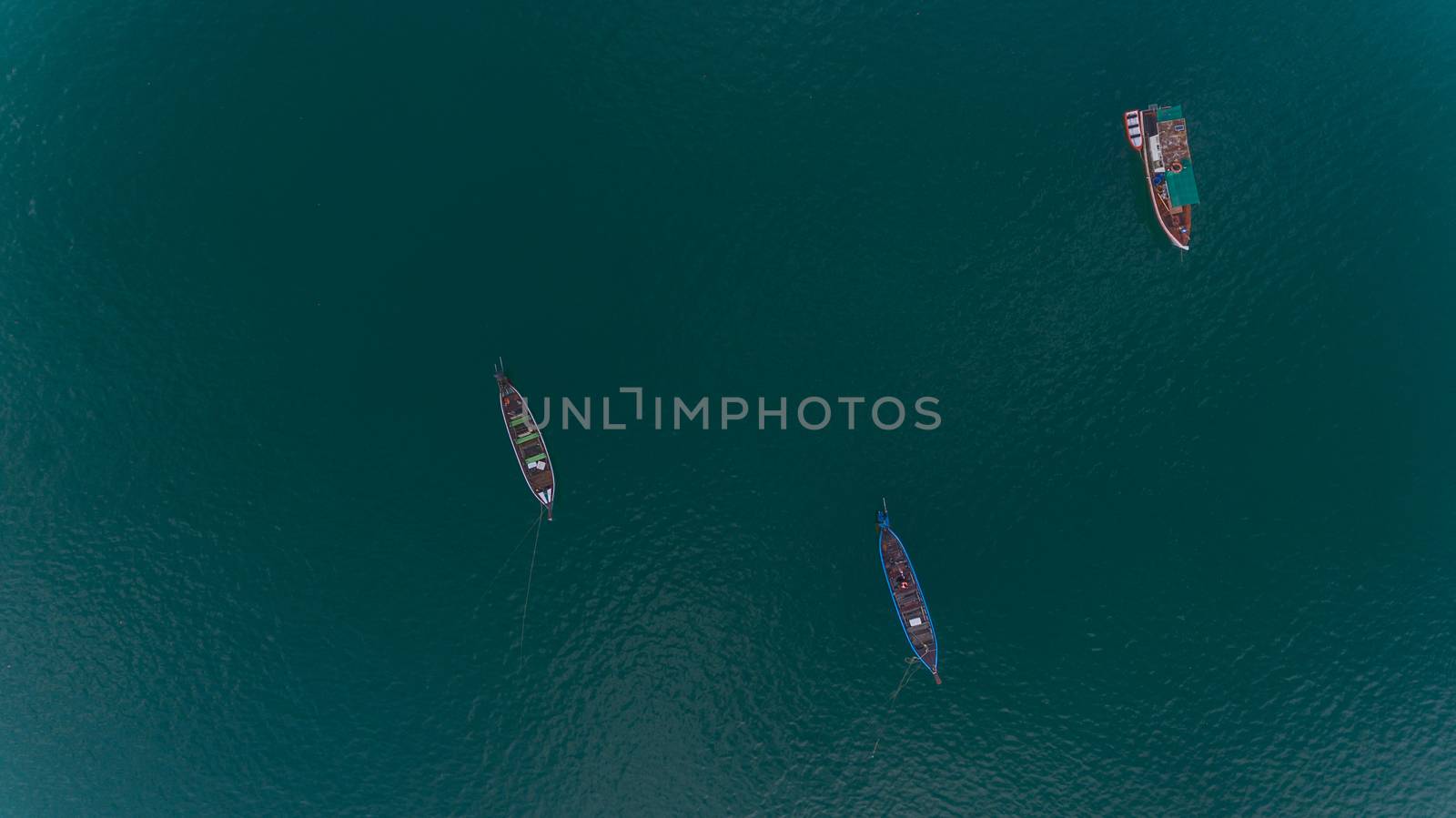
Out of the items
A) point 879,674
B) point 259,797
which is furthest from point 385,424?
point 879,674

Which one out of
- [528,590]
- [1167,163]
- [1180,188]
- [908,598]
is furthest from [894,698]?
[1167,163]

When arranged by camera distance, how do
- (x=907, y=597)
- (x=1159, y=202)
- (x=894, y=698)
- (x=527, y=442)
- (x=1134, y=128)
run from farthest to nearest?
(x=1134, y=128) < (x=1159, y=202) < (x=894, y=698) < (x=907, y=597) < (x=527, y=442)

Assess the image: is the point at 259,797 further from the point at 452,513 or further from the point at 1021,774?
the point at 1021,774

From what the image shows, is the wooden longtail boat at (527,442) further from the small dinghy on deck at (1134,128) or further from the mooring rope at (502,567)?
the small dinghy on deck at (1134,128)

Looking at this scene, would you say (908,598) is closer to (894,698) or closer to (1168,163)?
(894,698)

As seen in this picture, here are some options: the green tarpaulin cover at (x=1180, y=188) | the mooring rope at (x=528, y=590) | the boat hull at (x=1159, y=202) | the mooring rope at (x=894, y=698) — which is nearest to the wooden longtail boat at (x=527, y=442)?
the mooring rope at (x=528, y=590)

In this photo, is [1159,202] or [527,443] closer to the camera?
[527,443]
